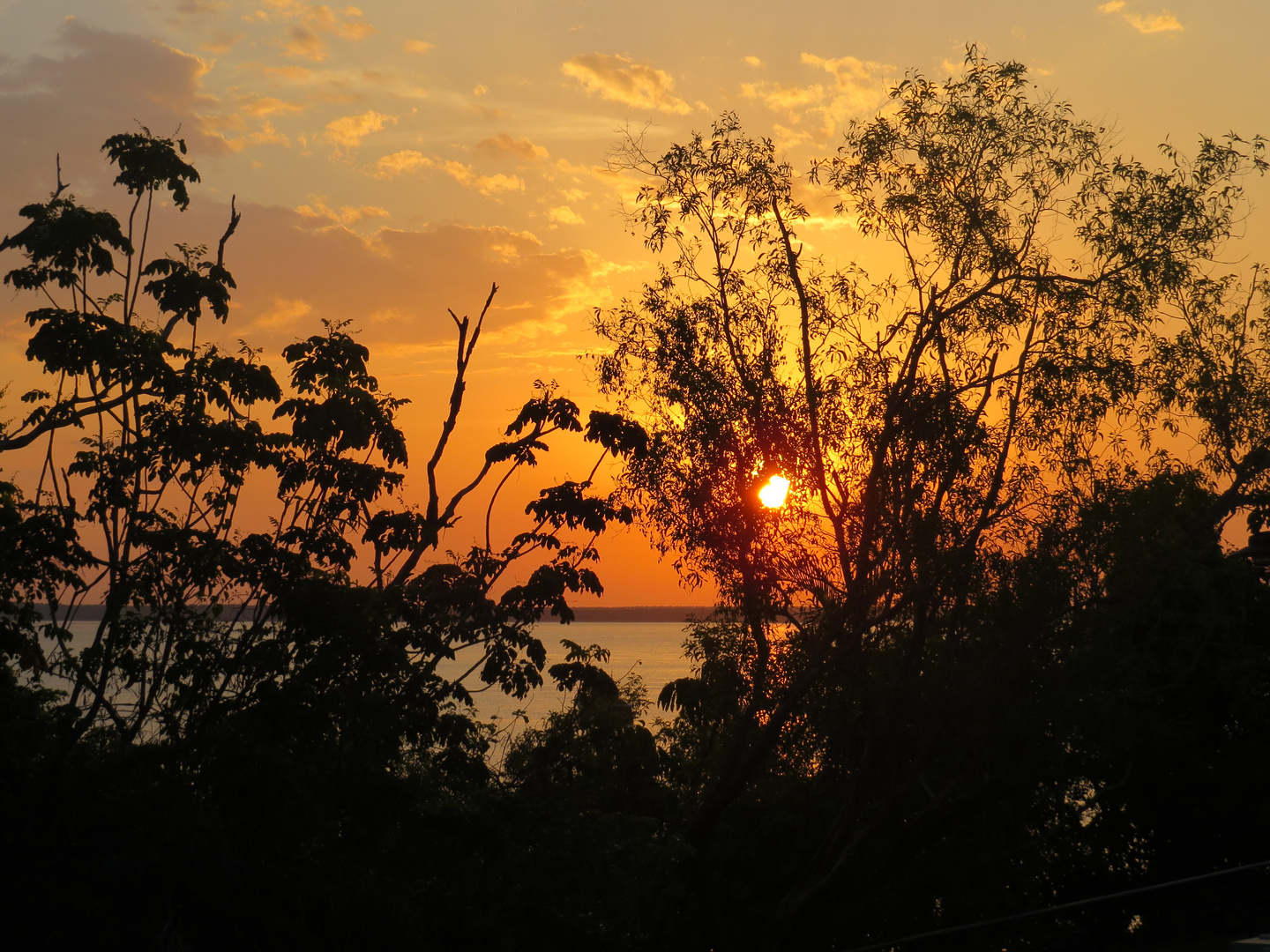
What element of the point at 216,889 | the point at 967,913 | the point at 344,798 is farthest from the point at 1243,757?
the point at 216,889

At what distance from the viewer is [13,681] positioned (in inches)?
377

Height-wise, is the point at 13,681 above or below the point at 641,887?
above

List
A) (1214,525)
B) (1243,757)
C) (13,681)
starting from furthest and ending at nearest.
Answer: (1243,757)
(1214,525)
(13,681)

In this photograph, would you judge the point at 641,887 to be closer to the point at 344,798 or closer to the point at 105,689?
the point at 344,798

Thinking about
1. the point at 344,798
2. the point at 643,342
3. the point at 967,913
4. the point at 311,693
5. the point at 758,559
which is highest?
the point at 643,342

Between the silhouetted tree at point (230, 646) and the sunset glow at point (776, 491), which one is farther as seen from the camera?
the sunset glow at point (776, 491)

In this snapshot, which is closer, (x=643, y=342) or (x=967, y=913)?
(x=643, y=342)

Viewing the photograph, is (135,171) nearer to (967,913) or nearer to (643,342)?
(643,342)

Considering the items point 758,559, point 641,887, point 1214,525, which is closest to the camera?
point 641,887

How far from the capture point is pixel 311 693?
31.7 feet

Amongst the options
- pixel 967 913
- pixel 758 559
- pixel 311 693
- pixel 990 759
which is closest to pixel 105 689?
pixel 311 693

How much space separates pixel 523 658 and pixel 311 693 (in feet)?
6.49

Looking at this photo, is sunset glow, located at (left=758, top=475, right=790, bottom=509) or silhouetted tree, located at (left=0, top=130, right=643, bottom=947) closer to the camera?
silhouetted tree, located at (left=0, top=130, right=643, bottom=947)

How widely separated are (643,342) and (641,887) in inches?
273
